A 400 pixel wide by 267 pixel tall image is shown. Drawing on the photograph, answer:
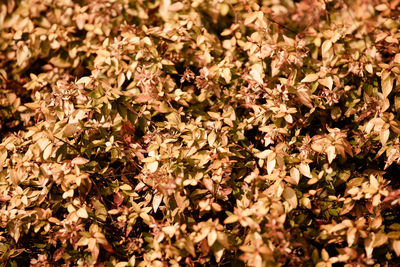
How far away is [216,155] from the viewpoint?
1.94m

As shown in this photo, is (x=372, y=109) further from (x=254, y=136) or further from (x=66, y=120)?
(x=66, y=120)

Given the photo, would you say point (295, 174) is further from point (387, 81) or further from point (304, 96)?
point (387, 81)

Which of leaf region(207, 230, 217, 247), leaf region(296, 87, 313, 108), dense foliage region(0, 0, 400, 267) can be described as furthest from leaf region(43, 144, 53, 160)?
leaf region(296, 87, 313, 108)

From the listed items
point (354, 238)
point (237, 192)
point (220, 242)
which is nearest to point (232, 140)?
point (237, 192)

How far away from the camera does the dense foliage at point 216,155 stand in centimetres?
177

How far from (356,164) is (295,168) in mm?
671

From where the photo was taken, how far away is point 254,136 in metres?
2.53

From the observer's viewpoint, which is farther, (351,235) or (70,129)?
(70,129)

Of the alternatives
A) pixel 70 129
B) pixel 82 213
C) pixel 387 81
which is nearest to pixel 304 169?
pixel 387 81

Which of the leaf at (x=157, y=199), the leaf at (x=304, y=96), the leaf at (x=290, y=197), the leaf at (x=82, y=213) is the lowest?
the leaf at (x=157, y=199)

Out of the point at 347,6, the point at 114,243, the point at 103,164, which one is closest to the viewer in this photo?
the point at 114,243

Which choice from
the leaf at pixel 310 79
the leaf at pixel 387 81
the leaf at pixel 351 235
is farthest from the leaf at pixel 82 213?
the leaf at pixel 387 81

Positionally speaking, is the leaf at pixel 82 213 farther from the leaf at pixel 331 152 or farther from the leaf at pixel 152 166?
the leaf at pixel 331 152

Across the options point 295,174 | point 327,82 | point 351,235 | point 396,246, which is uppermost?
point 327,82
